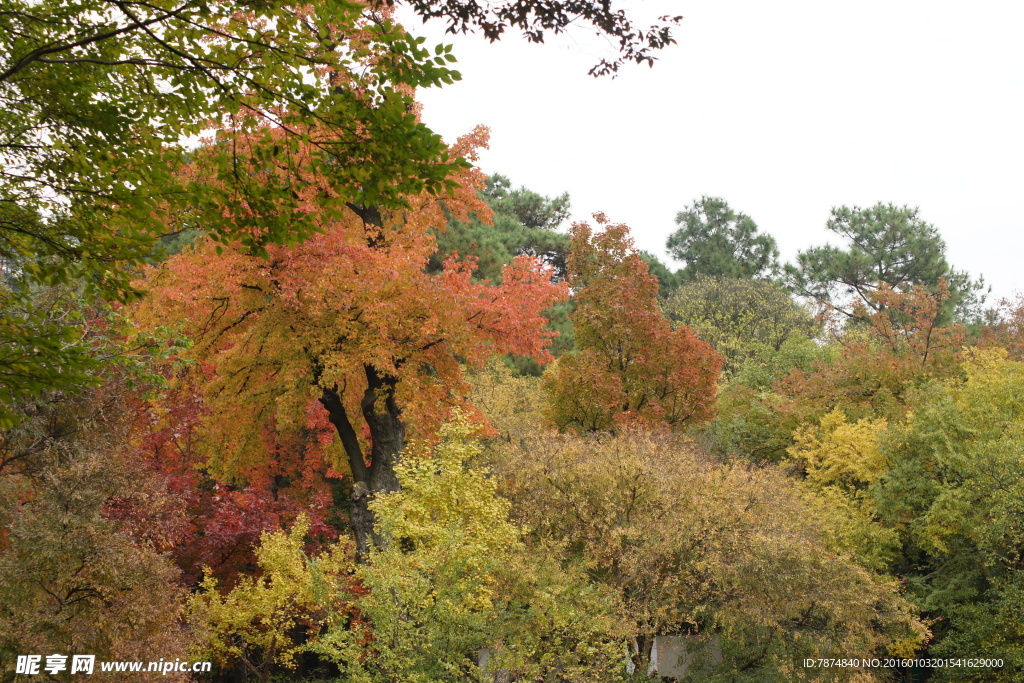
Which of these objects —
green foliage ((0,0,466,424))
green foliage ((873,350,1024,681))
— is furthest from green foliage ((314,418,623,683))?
green foliage ((873,350,1024,681))

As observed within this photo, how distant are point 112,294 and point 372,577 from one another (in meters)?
6.57

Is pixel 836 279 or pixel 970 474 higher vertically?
pixel 836 279

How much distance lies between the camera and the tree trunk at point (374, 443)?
16031mm

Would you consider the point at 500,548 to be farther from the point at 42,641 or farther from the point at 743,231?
the point at 743,231

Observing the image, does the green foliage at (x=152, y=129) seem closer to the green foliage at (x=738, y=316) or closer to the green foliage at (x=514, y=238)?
the green foliage at (x=514, y=238)

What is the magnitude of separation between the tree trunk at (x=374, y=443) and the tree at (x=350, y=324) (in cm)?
3

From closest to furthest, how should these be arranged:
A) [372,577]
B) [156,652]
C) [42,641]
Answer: [42,641]
[156,652]
[372,577]

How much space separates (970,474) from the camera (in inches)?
679

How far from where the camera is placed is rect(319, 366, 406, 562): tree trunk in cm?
1603

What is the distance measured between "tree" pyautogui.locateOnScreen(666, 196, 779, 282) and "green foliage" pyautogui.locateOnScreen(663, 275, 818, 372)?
27.6 ft

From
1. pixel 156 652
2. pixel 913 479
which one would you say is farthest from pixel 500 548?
pixel 913 479

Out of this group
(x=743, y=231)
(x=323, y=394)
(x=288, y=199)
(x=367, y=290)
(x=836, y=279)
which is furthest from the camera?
(x=743, y=231)

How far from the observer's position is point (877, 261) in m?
51.9

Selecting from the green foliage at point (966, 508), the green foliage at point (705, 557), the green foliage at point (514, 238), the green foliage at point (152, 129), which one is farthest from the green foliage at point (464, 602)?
the green foliage at point (514, 238)
